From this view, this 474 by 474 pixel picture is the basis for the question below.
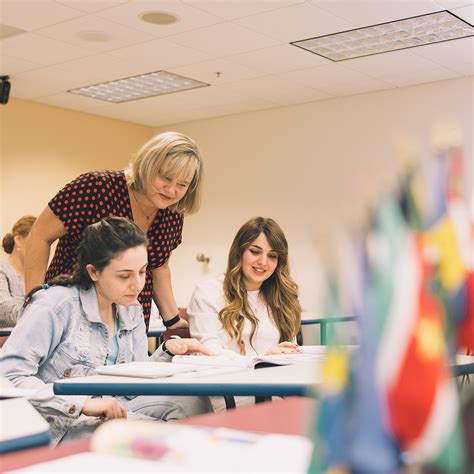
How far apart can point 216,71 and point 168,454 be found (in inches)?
225

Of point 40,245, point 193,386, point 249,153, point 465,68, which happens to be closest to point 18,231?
point 40,245

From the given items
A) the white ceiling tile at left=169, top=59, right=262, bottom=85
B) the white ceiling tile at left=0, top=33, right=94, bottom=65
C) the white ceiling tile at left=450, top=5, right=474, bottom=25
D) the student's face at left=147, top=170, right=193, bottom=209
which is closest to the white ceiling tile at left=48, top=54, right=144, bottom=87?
the white ceiling tile at left=0, top=33, right=94, bottom=65

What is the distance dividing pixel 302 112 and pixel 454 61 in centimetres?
183

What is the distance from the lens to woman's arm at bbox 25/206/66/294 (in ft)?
9.39

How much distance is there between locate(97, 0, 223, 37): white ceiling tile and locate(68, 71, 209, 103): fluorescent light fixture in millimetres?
1190

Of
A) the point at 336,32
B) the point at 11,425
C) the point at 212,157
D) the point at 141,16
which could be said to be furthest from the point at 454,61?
the point at 11,425

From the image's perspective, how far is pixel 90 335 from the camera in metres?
2.38

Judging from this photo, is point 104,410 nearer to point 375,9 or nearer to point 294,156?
point 375,9

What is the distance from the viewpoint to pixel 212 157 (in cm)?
831

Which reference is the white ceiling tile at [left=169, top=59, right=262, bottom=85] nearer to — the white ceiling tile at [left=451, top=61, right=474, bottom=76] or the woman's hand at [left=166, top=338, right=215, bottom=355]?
the white ceiling tile at [left=451, top=61, right=474, bottom=76]

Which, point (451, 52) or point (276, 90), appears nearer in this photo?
point (451, 52)

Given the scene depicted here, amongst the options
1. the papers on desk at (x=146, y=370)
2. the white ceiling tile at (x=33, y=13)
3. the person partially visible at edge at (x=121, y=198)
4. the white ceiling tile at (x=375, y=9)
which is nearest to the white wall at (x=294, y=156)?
the white ceiling tile at (x=375, y=9)

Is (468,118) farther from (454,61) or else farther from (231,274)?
(231,274)

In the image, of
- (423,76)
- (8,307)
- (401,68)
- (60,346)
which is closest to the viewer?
(60,346)
